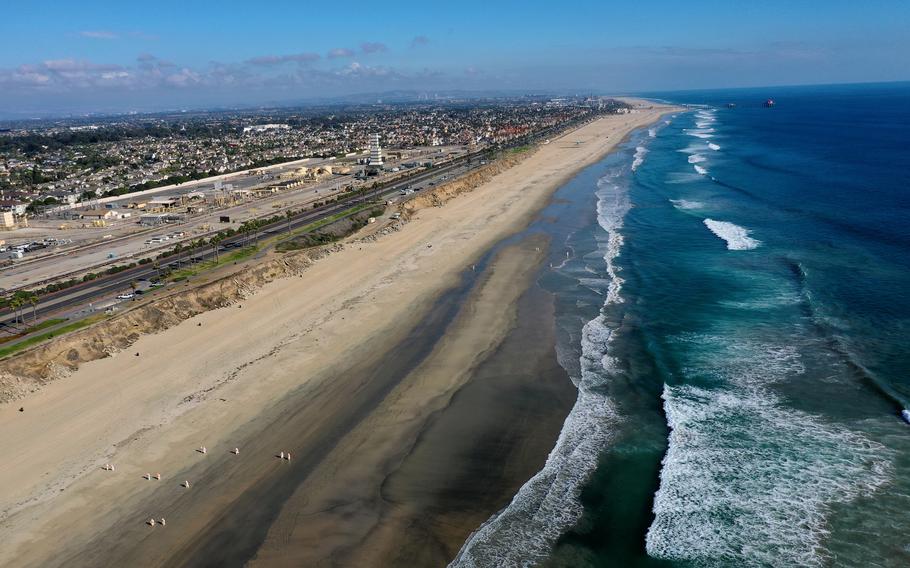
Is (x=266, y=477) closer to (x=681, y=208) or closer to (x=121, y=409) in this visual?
(x=121, y=409)

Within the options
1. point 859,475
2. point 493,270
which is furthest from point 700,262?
point 859,475

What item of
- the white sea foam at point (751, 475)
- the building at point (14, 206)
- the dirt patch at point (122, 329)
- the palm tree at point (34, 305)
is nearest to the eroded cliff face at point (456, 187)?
the dirt patch at point (122, 329)

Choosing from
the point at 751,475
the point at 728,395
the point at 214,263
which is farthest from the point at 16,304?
the point at 751,475

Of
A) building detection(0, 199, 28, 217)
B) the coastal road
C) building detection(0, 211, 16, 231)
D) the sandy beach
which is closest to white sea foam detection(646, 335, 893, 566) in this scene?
the sandy beach

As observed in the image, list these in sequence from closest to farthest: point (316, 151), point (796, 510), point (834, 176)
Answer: point (796, 510) → point (834, 176) → point (316, 151)

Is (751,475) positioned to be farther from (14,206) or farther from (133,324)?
(14,206)

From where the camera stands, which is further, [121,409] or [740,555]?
[121,409]
